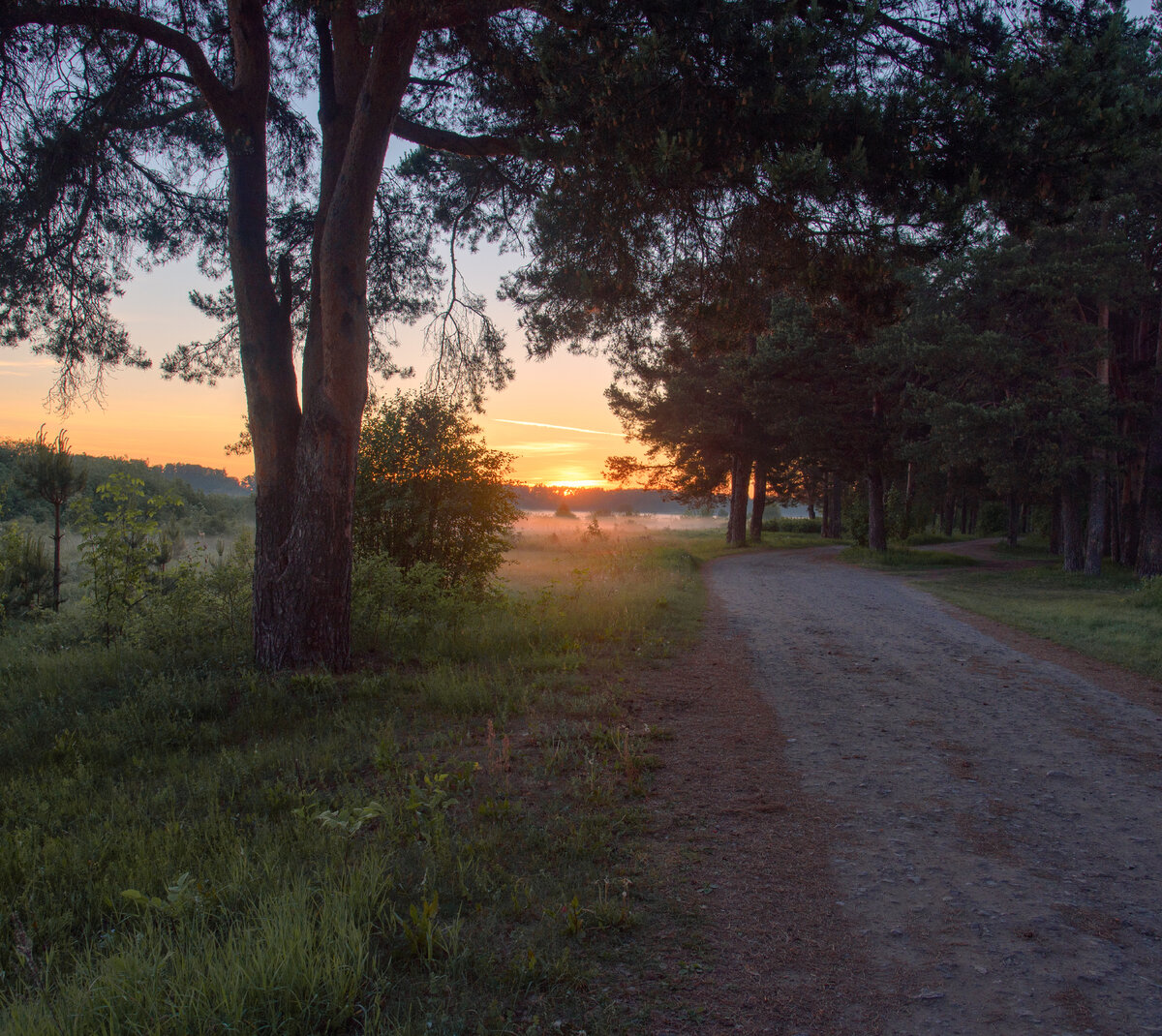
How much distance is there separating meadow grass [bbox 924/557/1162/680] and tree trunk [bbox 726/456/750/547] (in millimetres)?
11517

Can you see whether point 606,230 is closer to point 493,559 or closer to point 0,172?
point 493,559

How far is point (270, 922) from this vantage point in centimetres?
267

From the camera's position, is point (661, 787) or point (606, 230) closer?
point (661, 787)

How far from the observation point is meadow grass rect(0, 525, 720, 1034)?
7.98 feet

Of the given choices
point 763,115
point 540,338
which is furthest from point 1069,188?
point 540,338

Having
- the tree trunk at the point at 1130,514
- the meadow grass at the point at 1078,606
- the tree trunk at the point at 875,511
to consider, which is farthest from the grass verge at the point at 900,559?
the tree trunk at the point at 1130,514

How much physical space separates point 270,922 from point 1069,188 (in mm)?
8094

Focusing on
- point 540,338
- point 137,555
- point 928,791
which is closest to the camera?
point 928,791

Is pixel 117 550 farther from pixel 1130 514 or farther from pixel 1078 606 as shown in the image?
pixel 1130 514

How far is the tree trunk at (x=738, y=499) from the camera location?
31.4 metres

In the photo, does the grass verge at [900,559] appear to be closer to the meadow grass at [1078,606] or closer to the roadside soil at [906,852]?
the meadow grass at [1078,606]

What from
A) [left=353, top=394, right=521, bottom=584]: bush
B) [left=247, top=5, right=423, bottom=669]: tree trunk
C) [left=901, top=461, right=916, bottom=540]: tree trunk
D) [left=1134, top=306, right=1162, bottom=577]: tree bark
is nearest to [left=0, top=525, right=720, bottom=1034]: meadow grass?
[left=247, top=5, right=423, bottom=669]: tree trunk

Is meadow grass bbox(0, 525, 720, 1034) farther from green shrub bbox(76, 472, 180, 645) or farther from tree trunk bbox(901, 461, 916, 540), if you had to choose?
tree trunk bbox(901, 461, 916, 540)

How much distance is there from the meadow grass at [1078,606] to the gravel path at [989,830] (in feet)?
5.40
